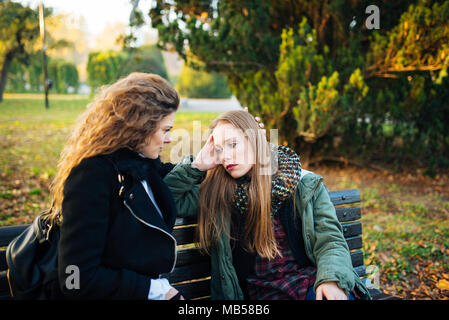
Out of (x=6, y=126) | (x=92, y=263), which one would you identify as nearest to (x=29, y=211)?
(x=92, y=263)

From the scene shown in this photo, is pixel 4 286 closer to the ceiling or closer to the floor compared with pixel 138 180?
closer to the floor

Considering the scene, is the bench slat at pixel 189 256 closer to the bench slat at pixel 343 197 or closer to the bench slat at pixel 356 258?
the bench slat at pixel 343 197

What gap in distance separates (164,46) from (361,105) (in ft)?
10.8

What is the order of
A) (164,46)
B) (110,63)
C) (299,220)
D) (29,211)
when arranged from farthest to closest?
(110,63), (164,46), (29,211), (299,220)

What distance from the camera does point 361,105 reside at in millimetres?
5527

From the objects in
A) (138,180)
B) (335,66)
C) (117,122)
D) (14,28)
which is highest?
(14,28)

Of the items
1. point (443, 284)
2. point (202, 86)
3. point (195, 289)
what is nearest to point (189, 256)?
point (195, 289)

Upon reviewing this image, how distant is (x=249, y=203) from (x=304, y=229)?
0.35 m

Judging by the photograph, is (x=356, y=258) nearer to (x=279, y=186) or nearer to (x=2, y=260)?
(x=279, y=186)

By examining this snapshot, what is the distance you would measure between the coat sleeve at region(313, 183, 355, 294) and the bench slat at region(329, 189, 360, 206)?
0.39 m

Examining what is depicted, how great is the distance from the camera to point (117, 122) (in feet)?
5.24

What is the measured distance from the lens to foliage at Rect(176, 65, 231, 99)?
18156 mm

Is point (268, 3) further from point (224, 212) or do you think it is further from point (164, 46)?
point (224, 212)
